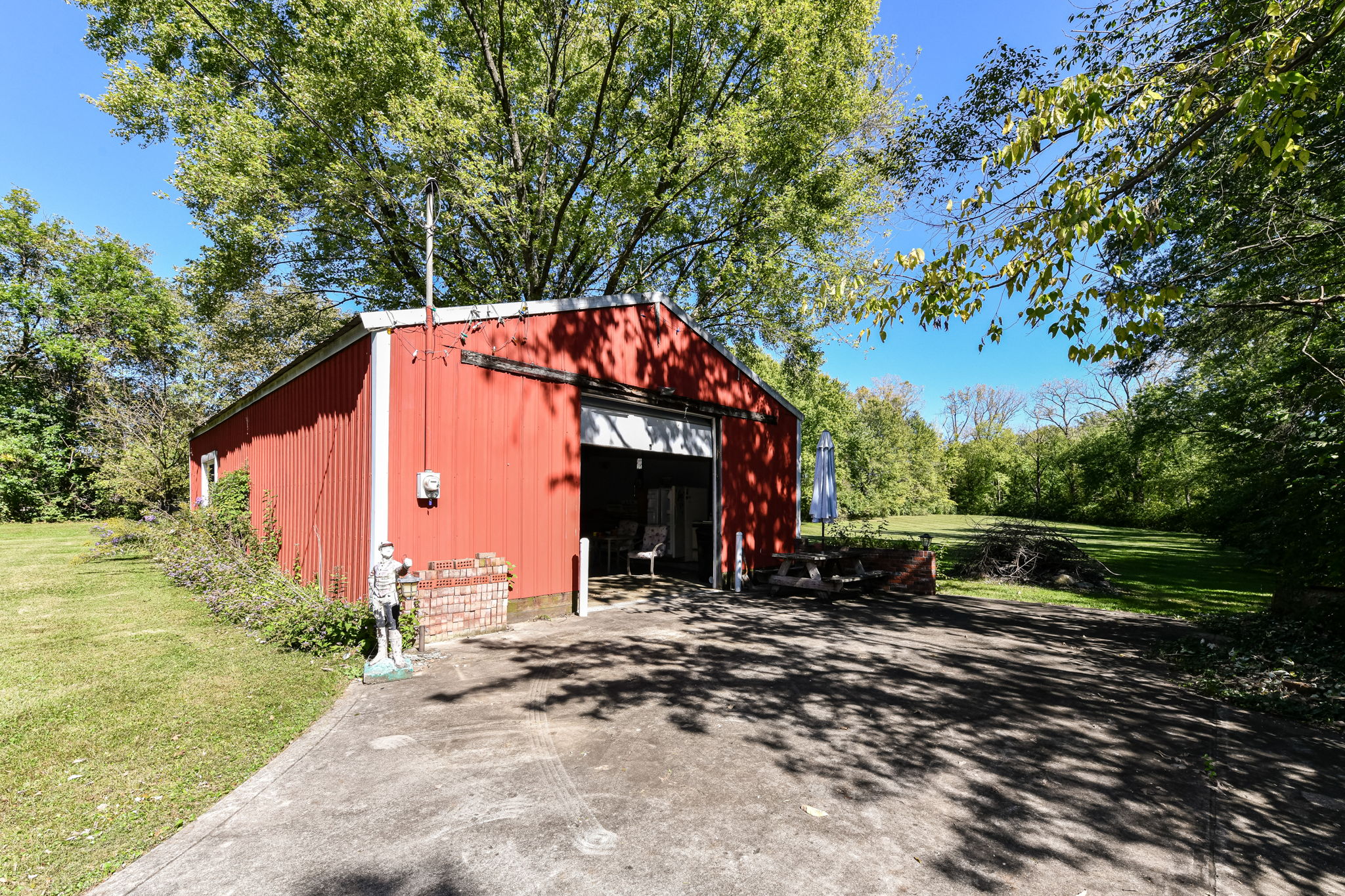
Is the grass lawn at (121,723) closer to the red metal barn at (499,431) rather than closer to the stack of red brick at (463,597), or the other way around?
the stack of red brick at (463,597)

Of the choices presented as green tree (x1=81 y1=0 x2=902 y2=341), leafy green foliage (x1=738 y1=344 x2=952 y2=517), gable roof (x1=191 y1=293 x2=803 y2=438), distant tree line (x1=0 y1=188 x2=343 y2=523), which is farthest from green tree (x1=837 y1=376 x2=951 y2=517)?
distant tree line (x1=0 y1=188 x2=343 y2=523)

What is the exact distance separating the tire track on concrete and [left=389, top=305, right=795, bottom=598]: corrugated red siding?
274 centimetres

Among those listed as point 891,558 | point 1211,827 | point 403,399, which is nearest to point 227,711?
point 403,399

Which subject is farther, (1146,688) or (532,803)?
(1146,688)

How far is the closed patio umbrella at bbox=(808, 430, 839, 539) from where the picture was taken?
33.8 feet

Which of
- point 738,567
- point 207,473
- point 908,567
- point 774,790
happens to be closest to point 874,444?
point 908,567

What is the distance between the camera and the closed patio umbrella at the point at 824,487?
10.3m

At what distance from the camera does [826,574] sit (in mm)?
10086

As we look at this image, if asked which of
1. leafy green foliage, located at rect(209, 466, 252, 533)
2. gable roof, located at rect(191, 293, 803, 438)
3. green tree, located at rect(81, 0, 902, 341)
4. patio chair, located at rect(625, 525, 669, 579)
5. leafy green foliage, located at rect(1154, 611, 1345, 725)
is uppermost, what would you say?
green tree, located at rect(81, 0, 902, 341)

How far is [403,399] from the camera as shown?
6.34 m

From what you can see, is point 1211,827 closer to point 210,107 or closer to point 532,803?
point 532,803

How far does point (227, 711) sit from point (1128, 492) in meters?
38.4

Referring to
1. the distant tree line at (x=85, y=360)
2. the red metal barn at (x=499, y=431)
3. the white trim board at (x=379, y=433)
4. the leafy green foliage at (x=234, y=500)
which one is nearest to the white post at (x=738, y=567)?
the red metal barn at (x=499, y=431)

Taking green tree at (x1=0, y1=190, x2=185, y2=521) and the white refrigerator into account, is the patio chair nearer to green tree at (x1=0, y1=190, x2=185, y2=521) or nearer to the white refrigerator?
the white refrigerator
